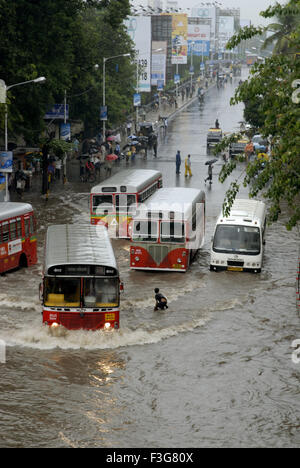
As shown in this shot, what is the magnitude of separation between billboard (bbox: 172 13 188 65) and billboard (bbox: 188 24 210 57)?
2906cm

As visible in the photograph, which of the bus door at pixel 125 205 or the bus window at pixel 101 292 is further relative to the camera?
the bus door at pixel 125 205

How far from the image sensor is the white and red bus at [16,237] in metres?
27.4

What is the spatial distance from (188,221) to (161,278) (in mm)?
2112

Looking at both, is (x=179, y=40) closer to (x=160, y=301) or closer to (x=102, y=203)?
(x=102, y=203)

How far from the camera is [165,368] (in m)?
20.2

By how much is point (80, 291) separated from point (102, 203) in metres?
13.3

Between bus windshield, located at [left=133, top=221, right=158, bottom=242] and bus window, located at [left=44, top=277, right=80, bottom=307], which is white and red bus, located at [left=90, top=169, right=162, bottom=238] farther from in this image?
bus window, located at [left=44, top=277, right=80, bottom=307]

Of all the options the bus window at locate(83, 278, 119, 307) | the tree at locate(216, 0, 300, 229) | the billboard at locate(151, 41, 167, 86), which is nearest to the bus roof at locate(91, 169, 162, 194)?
the bus window at locate(83, 278, 119, 307)

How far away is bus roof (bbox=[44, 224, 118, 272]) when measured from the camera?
69.1ft

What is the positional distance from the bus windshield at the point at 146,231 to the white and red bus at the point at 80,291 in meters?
7.06

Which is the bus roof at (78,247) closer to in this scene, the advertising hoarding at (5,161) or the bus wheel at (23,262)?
the bus wheel at (23,262)

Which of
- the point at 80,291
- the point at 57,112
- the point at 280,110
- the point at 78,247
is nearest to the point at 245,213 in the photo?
the point at 78,247

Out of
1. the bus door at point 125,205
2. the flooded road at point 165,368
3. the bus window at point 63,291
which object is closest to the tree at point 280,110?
the flooded road at point 165,368

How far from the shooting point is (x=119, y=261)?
31.1m
